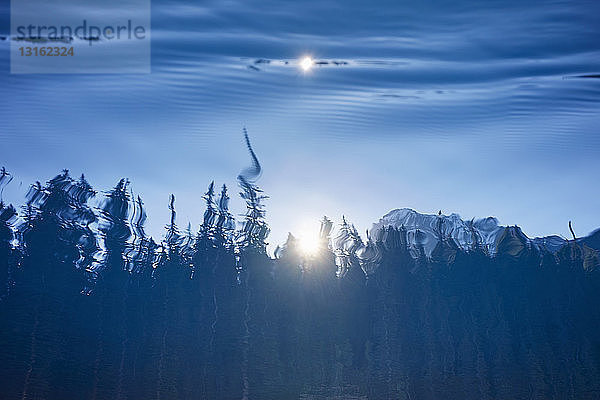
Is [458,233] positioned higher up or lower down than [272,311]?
higher up

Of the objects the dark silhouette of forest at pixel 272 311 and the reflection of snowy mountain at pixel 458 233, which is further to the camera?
the reflection of snowy mountain at pixel 458 233

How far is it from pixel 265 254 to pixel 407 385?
2.99 metres

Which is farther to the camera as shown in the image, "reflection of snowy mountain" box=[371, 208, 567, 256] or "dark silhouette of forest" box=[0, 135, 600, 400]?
"reflection of snowy mountain" box=[371, 208, 567, 256]

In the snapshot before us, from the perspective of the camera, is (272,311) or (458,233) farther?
(458,233)

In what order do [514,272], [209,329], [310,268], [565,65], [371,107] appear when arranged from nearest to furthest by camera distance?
[565,65] → [371,107] → [209,329] → [310,268] → [514,272]

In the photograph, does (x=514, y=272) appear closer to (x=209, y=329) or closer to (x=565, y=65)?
(x=565, y=65)

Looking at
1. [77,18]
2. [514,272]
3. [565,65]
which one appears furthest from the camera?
[514,272]

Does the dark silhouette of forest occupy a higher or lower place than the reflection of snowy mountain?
lower

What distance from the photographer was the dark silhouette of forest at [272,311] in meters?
6.51

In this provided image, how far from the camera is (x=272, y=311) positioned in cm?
768

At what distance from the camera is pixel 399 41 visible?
15.9 feet

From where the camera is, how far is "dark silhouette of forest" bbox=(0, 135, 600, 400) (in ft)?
21.4

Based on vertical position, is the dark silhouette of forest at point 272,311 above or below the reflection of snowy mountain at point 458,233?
below

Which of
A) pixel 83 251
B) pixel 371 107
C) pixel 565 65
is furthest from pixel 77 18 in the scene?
pixel 565 65
